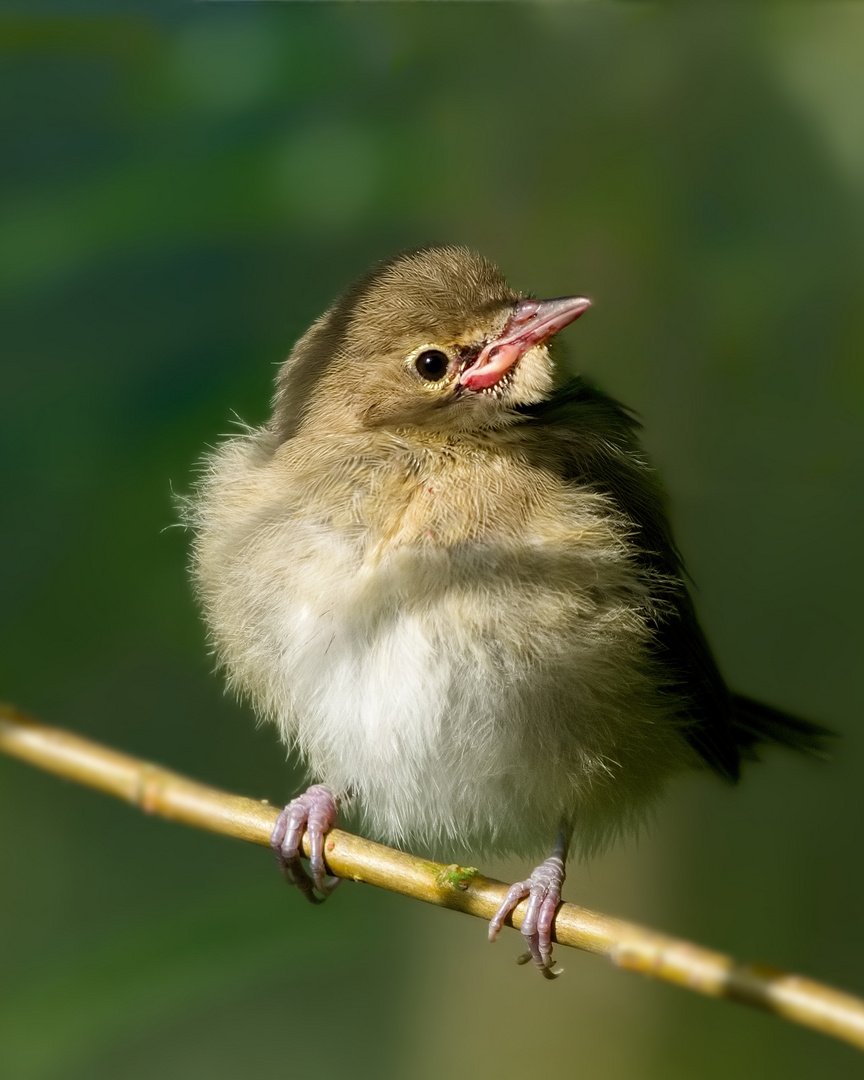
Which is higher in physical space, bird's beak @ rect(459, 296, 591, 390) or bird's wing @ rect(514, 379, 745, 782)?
bird's beak @ rect(459, 296, 591, 390)

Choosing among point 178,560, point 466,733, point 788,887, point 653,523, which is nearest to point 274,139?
point 178,560

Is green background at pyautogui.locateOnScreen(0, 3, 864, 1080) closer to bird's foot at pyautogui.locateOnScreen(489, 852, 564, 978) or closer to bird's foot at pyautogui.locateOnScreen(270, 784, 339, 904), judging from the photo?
bird's foot at pyautogui.locateOnScreen(270, 784, 339, 904)

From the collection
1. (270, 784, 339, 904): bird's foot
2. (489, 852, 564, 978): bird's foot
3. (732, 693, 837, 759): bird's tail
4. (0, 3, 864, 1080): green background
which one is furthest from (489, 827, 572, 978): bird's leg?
(0, 3, 864, 1080): green background

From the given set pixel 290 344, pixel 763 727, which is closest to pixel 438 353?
pixel 290 344

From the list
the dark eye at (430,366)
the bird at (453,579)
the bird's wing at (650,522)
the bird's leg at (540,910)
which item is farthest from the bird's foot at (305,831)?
the dark eye at (430,366)

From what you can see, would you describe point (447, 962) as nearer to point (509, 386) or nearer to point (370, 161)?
point (509, 386)

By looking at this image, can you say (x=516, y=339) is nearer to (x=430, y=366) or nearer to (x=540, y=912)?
(x=430, y=366)

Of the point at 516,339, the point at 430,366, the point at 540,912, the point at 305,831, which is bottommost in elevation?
the point at 305,831

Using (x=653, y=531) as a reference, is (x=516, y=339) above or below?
above
